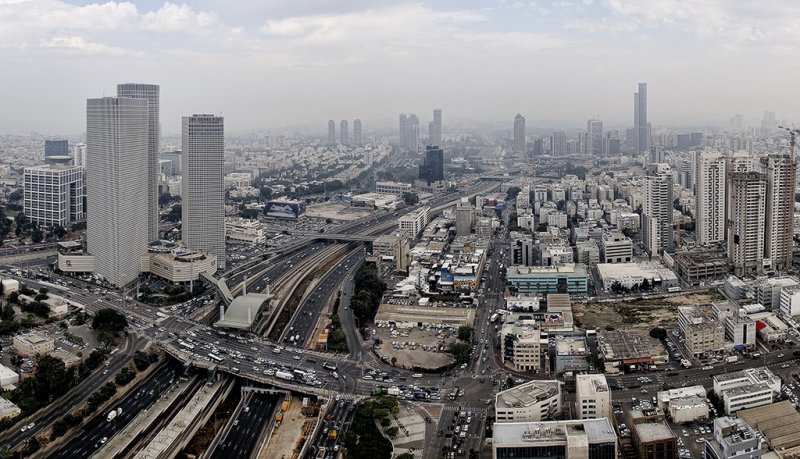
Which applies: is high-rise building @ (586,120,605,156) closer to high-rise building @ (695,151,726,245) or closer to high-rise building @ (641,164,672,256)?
high-rise building @ (641,164,672,256)

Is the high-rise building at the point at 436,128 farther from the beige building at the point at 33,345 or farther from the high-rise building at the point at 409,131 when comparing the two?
the beige building at the point at 33,345

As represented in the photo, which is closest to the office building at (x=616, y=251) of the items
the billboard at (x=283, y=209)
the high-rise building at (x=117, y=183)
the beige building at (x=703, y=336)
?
the beige building at (x=703, y=336)

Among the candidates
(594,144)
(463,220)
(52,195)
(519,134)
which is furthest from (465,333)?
(594,144)

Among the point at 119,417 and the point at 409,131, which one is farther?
the point at 409,131

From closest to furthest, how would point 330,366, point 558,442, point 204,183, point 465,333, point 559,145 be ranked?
1. point 558,442
2. point 330,366
3. point 465,333
4. point 204,183
5. point 559,145

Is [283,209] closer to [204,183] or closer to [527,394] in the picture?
[204,183]

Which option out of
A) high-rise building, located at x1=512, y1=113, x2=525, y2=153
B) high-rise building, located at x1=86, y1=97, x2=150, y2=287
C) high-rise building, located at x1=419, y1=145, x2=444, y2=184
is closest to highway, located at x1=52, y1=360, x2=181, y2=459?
high-rise building, located at x1=86, y1=97, x2=150, y2=287

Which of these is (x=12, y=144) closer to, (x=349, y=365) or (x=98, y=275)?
(x=98, y=275)
